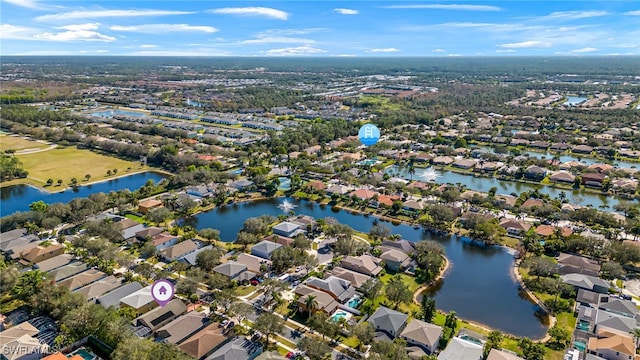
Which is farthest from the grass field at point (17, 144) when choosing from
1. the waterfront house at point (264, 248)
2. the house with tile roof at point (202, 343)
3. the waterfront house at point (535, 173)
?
the waterfront house at point (535, 173)

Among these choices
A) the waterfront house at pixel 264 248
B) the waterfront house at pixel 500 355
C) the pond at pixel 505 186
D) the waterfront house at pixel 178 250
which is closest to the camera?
the waterfront house at pixel 500 355

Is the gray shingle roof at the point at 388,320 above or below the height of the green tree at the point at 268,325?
below

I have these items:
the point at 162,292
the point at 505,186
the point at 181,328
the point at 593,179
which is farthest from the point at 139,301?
the point at 593,179

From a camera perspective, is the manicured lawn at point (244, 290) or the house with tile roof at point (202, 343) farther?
the manicured lawn at point (244, 290)

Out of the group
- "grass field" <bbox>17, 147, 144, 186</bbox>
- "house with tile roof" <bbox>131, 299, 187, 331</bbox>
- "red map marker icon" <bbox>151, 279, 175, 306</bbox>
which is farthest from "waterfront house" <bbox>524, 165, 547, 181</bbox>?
"grass field" <bbox>17, 147, 144, 186</bbox>

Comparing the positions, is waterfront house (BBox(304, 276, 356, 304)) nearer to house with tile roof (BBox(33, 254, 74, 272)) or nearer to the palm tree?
the palm tree

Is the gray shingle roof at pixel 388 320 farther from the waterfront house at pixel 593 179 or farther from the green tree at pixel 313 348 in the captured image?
the waterfront house at pixel 593 179

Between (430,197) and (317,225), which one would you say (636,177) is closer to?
(430,197)
